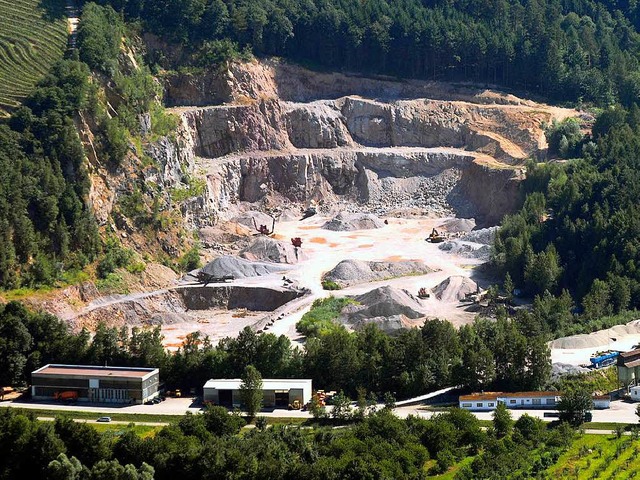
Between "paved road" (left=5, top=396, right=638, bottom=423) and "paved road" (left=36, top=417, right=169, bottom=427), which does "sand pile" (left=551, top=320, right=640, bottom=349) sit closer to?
"paved road" (left=5, top=396, right=638, bottom=423)

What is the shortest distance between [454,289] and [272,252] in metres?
16.8

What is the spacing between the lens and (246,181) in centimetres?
12312

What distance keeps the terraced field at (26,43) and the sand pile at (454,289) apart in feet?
115

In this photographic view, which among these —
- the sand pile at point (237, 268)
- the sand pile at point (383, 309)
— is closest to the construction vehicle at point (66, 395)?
the sand pile at point (383, 309)

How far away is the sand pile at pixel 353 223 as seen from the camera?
119812 mm

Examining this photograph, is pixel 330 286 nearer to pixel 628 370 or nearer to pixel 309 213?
pixel 309 213

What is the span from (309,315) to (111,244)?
16.4m

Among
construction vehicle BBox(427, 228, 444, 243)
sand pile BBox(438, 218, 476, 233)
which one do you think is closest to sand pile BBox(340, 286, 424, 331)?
construction vehicle BBox(427, 228, 444, 243)

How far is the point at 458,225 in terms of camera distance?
391 ft

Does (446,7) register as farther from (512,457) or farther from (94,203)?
(512,457)

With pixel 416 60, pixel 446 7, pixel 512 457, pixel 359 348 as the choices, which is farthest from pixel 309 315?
pixel 446 7

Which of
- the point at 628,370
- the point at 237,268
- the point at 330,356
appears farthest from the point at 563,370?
the point at 237,268

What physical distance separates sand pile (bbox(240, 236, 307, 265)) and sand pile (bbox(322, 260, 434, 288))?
4.79 meters

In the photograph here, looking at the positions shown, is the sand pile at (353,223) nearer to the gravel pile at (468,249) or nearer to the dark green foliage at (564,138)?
the gravel pile at (468,249)
